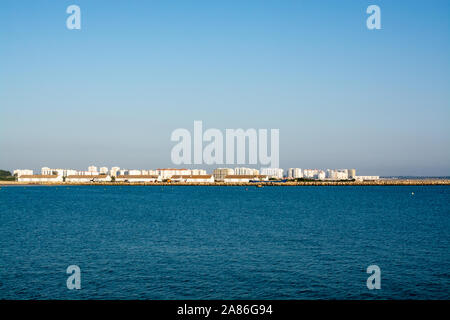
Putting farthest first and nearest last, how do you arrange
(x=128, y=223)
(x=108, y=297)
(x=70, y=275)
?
(x=128, y=223) → (x=70, y=275) → (x=108, y=297)

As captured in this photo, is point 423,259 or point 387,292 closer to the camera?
point 387,292

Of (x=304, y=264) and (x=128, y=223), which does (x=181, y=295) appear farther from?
(x=128, y=223)

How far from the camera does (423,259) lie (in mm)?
20453

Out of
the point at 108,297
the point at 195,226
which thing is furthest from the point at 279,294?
the point at 195,226

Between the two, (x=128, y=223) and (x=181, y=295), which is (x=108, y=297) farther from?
(x=128, y=223)

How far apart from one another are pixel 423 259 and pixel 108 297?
49.8ft
